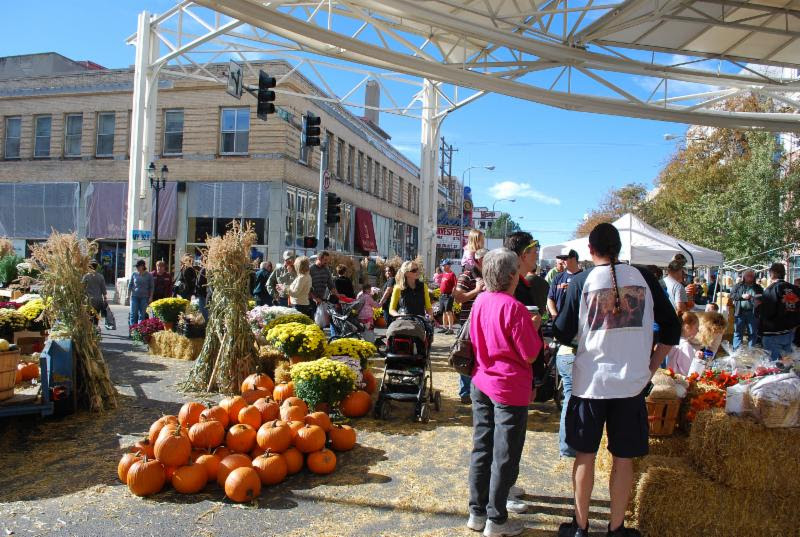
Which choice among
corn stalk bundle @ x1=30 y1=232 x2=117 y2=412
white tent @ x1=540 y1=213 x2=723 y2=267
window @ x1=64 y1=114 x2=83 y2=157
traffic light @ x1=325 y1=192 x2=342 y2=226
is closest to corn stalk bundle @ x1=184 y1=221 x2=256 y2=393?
corn stalk bundle @ x1=30 y1=232 x2=117 y2=412

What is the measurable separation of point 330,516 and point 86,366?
3.91 meters

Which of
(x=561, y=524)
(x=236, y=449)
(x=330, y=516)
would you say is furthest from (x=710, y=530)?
(x=236, y=449)

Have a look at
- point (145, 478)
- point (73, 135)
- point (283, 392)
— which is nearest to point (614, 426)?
point (145, 478)

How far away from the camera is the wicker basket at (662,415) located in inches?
182

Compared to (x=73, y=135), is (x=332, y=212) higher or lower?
lower

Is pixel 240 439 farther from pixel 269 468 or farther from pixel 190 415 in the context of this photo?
pixel 190 415

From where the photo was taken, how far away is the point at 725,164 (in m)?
29.8

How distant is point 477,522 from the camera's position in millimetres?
3977

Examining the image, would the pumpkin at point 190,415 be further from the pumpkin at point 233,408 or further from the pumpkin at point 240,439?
the pumpkin at point 240,439

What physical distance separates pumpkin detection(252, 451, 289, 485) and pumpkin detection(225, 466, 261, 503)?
0.60 ft

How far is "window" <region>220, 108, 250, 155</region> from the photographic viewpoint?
26203mm

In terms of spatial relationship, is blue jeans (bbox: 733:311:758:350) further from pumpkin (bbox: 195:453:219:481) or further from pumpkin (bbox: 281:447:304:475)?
pumpkin (bbox: 195:453:219:481)

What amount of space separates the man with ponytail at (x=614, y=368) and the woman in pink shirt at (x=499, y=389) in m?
0.33

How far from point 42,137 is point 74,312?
27173 mm
